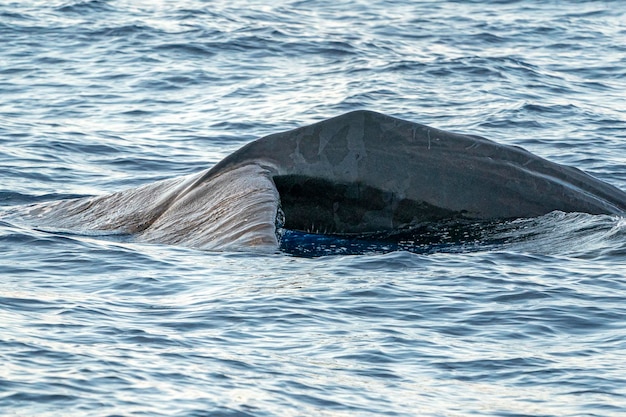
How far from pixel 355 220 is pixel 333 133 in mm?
744

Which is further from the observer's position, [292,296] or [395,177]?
[395,177]

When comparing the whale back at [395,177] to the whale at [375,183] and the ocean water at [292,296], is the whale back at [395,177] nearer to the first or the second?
the whale at [375,183]

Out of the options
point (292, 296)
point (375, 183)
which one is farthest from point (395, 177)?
point (292, 296)

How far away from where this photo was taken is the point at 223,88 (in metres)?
20.3

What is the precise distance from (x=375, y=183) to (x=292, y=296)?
1.79 meters

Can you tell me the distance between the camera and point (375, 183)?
10102 mm

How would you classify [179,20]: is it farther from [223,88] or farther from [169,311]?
[169,311]

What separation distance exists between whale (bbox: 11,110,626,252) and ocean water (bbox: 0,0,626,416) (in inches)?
8.1

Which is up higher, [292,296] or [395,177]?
[395,177]

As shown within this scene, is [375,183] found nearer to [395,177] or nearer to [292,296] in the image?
[395,177]

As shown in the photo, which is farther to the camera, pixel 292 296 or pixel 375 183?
pixel 375 183

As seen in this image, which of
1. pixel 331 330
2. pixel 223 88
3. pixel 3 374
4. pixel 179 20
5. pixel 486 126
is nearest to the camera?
pixel 3 374

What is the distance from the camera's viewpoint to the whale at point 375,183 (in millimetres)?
10031

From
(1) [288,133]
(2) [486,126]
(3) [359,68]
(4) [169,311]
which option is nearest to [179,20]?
(3) [359,68]
